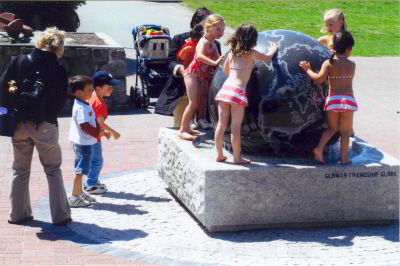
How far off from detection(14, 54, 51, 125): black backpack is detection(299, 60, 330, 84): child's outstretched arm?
2437 mm

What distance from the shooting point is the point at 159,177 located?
9297mm

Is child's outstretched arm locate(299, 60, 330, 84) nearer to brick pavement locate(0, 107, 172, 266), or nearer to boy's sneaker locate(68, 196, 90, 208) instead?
brick pavement locate(0, 107, 172, 266)

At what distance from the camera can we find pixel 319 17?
30625 mm

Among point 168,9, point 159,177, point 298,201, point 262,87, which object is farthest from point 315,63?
point 168,9

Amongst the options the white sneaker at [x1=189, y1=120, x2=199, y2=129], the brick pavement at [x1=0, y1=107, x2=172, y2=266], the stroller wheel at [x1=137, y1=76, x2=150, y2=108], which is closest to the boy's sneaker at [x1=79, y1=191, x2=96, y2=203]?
the brick pavement at [x1=0, y1=107, x2=172, y2=266]

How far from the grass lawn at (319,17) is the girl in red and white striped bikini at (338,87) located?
1553cm

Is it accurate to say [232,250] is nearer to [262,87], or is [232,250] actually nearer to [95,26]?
[262,87]

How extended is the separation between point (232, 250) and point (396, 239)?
164 cm

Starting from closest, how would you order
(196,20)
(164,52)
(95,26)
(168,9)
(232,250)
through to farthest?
1. (232,250)
2. (196,20)
3. (164,52)
4. (95,26)
5. (168,9)

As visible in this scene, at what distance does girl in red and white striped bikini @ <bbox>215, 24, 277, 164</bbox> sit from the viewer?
7.37 m

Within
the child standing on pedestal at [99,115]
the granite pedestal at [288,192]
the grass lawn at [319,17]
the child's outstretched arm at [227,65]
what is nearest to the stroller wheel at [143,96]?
the child standing on pedestal at [99,115]

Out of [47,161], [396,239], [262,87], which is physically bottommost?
[396,239]

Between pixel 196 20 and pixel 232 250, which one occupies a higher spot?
pixel 196 20

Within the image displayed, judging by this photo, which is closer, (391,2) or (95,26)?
(95,26)
